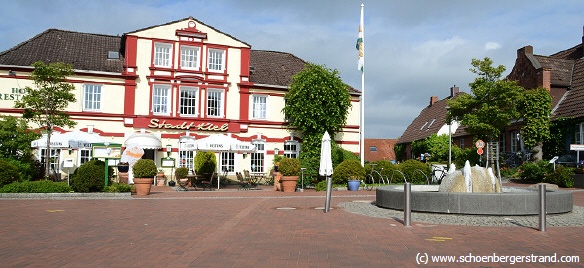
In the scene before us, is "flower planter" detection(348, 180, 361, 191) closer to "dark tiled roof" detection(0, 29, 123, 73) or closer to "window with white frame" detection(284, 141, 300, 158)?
"window with white frame" detection(284, 141, 300, 158)

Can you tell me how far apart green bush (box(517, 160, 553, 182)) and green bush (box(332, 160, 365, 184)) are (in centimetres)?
995

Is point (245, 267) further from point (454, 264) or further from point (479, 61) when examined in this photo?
point (479, 61)

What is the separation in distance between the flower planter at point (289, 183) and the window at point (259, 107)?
9.61 meters

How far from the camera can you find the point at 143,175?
20.1 meters

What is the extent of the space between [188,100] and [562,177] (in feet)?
70.7

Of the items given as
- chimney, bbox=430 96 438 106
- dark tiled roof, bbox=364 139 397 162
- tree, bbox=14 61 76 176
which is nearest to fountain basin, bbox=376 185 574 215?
tree, bbox=14 61 76 176

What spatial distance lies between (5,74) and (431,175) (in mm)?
24142

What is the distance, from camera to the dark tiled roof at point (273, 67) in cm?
3300

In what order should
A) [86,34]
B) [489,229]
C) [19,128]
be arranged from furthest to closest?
1. [86,34]
2. [19,128]
3. [489,229]

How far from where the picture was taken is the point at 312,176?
1043 inches

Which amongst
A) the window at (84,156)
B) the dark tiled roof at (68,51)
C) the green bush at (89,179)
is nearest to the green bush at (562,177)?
the green bush at (89,179)

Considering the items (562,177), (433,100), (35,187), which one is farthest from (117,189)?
(433,100)

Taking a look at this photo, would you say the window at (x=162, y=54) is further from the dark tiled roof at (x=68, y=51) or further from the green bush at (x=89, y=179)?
the green bush at (x=89, y=179)

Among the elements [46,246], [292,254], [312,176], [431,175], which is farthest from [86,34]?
[292,254]
